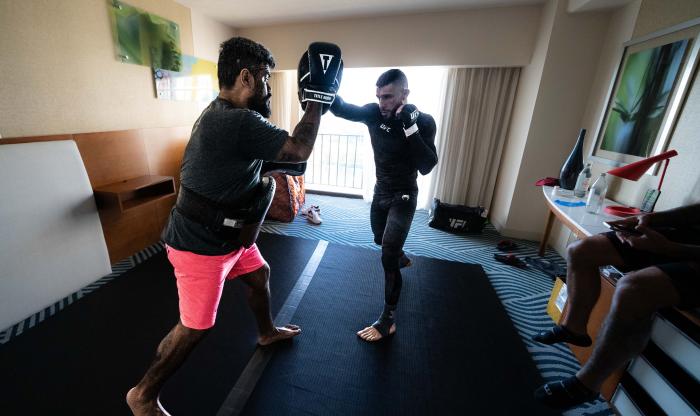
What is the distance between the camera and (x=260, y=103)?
114 centimetres

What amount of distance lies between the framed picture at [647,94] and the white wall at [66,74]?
421cm

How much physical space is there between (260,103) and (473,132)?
3240mm

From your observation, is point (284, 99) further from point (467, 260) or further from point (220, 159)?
point (220, 159)

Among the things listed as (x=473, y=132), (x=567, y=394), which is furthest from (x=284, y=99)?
(x=567, y=394)

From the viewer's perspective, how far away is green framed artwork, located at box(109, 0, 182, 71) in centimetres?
246

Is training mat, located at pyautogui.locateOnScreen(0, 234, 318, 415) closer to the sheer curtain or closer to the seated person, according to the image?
the seated person

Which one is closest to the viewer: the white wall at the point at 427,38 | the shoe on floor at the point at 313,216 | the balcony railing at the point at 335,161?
the white wall at the point at 427,38

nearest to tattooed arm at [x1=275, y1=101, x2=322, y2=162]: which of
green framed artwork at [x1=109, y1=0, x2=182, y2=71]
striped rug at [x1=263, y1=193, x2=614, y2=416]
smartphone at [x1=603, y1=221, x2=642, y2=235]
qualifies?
smartphone at [x1=603, y1=221, x2=642, y2=235]

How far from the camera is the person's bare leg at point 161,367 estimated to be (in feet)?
3.52

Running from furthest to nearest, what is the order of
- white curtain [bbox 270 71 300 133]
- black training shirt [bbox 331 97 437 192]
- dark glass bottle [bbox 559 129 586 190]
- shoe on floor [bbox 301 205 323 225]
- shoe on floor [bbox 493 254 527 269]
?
white curtain [bbox 270 71 300 133], shoe on floor [bbox 301 205 323 225], shoe on floor [bbox 493 254 527 269], dark glass bottle [bbox 559 129 586 190], black training shirt [bbox 331 97 437 192]

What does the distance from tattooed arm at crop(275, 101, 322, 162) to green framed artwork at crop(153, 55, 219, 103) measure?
2386mm

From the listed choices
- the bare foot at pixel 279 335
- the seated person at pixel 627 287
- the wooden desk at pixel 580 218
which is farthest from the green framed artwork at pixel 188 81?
the seated person at pixel 627 287

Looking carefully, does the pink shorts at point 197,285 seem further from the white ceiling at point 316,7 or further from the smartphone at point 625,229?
the white ceiling at point 316,7

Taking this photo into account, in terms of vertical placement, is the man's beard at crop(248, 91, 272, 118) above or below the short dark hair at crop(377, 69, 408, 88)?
below
